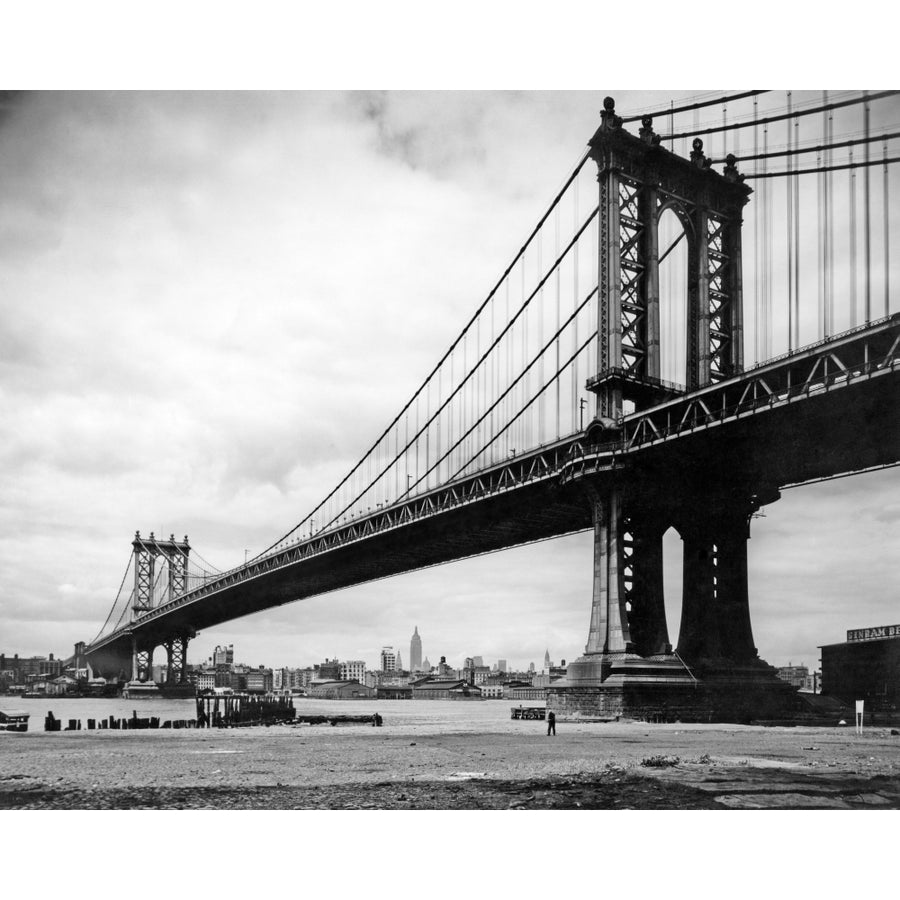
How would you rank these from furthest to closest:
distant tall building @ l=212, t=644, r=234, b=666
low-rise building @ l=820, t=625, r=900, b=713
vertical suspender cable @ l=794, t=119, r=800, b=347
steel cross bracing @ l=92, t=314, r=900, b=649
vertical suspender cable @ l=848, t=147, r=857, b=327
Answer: distant tall building @ l=212, t=644, r=234, b=666 < low-rise building @ l=820, t=625, r=900, b=713 < steel cross bracing @ l=92, t=314, r=900, b=649 < vertical suspender cable @ l=794, t=119, r=800, b=347 < vertical suspender cable @ l=848, t=147, r=857, b=327

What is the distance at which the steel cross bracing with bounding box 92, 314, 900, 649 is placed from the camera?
2955 cm

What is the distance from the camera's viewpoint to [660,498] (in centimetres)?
4016

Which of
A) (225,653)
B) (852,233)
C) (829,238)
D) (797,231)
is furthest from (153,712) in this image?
(852,233)

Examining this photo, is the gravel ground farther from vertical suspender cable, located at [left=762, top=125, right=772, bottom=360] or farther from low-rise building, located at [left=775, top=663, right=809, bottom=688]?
low-rise building, located at [left=775, top=663, right=809, bottom=688]

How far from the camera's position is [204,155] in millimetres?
20266

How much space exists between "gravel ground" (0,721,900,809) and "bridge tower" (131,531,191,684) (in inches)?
238

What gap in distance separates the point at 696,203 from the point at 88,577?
1157 inches

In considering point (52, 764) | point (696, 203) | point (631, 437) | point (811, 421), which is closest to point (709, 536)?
point (631, 437)

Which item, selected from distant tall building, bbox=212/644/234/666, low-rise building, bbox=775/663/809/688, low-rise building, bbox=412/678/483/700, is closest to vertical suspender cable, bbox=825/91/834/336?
low-rise building, bbox=775/663/809/688

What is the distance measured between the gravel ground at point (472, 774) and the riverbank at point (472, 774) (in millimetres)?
31

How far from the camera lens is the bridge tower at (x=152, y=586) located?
103 feet

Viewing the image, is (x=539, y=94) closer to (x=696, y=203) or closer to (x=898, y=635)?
(x=898, y=635)

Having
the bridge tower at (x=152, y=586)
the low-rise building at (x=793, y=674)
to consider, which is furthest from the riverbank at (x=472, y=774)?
the low-rise building at (x=793, y=674)

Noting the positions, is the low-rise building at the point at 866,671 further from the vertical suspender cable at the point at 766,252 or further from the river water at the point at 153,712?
the river water at the point at 153,712
